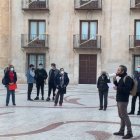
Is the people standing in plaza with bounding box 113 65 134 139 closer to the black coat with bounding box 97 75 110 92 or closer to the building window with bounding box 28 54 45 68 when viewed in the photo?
the black coat with bounding box 97 75 110 92

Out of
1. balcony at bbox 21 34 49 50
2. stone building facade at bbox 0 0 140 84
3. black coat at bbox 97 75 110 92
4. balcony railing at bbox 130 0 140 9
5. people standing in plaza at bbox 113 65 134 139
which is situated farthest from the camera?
balcony at bbox 21 34 49 50

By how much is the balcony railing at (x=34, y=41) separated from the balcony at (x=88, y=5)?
3886 millimetres

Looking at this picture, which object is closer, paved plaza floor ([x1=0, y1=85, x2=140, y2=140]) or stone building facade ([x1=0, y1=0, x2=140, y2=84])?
paved plaza floor ([x1=0, y1=85, x2=140, y2=140])

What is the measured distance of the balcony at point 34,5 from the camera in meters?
35.6

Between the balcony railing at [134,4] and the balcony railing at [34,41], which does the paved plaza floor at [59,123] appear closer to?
the balcony railing at [34,41]

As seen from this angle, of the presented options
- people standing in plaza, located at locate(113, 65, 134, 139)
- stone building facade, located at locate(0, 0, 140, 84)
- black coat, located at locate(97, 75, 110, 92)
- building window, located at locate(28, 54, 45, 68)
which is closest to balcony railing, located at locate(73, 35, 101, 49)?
stone building facade, located at locate(0, 0, 140, 84)

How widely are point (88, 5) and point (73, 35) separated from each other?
2.95 m

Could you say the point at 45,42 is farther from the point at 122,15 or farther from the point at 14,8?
the point at 122,15

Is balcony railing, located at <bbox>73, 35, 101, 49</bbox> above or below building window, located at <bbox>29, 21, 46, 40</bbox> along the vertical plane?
below

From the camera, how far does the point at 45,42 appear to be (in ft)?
117

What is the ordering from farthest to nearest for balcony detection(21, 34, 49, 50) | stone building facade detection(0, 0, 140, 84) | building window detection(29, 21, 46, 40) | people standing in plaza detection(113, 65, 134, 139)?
building window detection(29, 21, 46, 40) < balcony detection(21, 34, 49, 50) < stone building facade detection(0, 0, 140, 84) < people standing in plaza detection(113, 65, 134, 139)

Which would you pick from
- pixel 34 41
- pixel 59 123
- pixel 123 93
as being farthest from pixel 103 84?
pixel 34 41

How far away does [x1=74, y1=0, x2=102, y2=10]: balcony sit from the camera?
115 ft

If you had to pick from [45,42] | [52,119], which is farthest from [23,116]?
[45,42]
